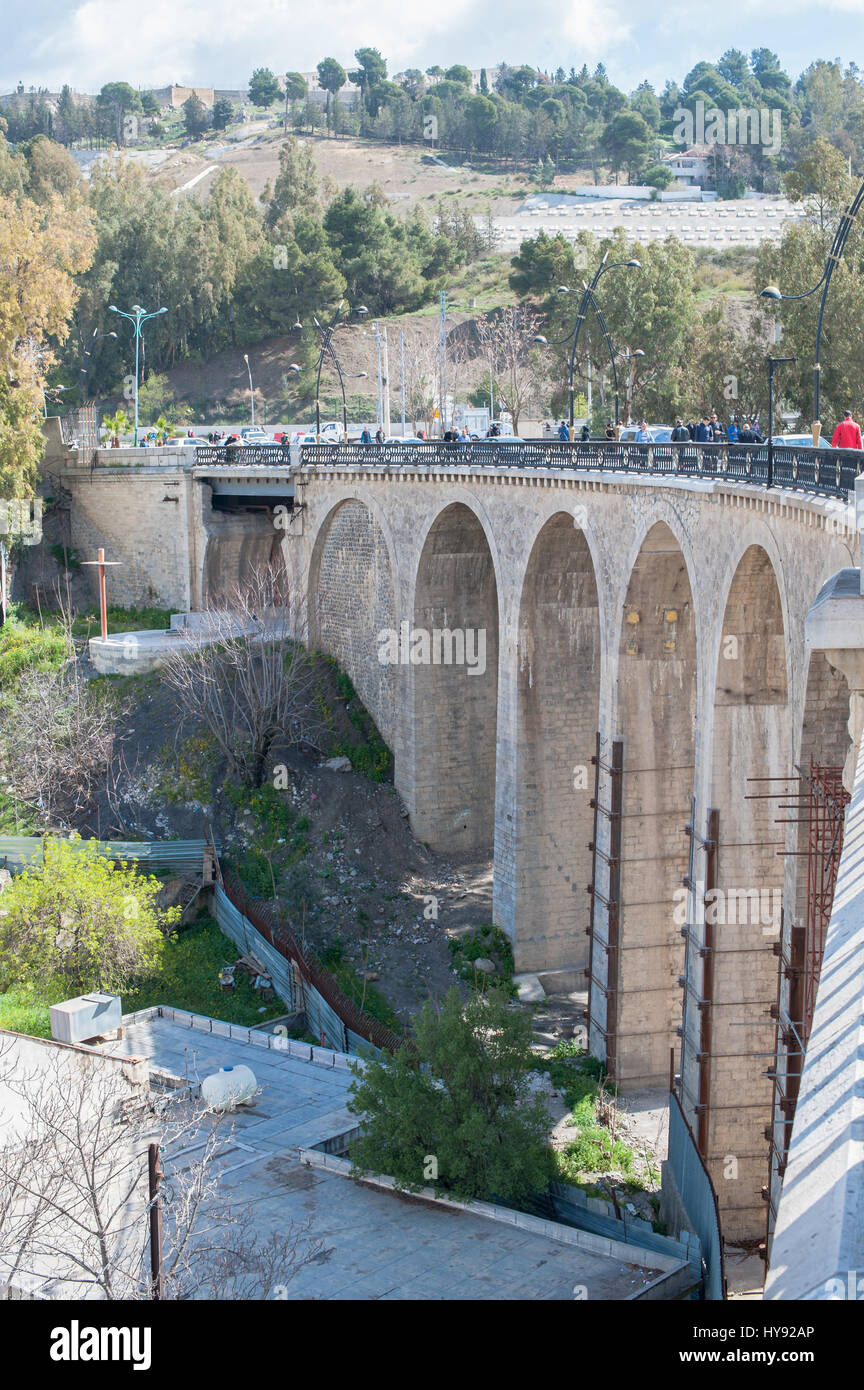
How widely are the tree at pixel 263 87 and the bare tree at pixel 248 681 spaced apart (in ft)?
479

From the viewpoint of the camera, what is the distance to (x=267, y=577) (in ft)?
131

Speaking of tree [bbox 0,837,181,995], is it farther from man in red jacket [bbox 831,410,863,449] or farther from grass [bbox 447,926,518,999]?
man in red jacket [bbox 831,410,863,449]

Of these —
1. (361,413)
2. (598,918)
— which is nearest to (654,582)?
(598,918)

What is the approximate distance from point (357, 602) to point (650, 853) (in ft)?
46.0

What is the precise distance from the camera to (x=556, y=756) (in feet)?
91.9

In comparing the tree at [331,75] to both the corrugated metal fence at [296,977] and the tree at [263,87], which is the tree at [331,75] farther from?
the corrugated metal fence at [296,977]

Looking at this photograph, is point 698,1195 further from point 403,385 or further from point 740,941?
point 403,385

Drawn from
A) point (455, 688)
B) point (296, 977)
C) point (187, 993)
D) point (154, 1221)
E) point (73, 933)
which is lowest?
point (187, 993)

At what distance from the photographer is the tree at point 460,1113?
17797 millimetres

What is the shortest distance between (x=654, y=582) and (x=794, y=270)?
17975mm

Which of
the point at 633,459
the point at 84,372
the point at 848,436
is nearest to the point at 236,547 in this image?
the point at 633,459

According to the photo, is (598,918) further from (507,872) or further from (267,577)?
(267,577)

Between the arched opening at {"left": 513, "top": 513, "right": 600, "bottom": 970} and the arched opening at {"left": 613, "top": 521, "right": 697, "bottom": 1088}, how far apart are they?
13.7ft

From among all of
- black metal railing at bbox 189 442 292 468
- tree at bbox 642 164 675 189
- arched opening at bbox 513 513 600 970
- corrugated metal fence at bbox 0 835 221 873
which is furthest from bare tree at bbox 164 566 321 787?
tree at bbox 642 164 675 189
